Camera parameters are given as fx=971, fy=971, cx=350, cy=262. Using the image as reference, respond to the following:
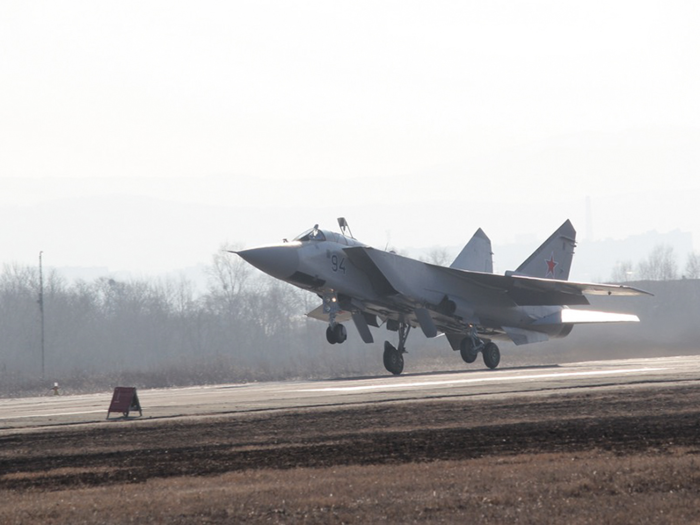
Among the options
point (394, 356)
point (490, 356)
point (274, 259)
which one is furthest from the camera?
point (490, 356)

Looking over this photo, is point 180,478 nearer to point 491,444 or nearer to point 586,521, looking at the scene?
point 491,444

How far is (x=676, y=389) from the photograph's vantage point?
58.0 feet

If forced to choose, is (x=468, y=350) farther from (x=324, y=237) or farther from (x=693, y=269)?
(x=693, y=269)

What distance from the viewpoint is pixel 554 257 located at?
3734cm

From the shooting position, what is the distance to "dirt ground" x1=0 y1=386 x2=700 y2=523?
7590 mm

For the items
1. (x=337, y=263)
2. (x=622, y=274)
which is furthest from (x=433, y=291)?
(x=622, y=274)

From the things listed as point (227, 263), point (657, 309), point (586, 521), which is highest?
point (227, 263)

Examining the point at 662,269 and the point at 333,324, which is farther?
the point at 662,269

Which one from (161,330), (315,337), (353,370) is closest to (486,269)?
(353,370)

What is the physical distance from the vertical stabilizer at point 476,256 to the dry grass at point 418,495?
25691 millimetres

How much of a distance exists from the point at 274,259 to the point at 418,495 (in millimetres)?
19423

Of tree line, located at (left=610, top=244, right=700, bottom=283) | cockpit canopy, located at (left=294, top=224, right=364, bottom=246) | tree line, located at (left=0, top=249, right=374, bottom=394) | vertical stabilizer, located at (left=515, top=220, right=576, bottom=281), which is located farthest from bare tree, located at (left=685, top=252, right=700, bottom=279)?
cockpit canopy, located at (left=294, top=224, right=364, bottom=246)

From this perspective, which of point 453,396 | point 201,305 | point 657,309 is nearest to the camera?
point 453,396

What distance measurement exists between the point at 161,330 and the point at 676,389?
69.4 m
